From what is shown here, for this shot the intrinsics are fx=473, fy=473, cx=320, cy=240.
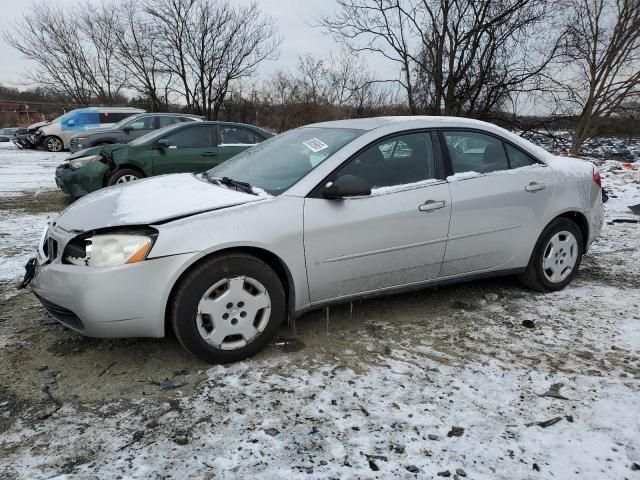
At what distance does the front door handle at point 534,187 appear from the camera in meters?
3.77

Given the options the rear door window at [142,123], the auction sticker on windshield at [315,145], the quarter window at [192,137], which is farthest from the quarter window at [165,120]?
the auction sticker on windshield at [315,145]

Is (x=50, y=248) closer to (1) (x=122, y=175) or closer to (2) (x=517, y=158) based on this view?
(2) (x=517, y=158)

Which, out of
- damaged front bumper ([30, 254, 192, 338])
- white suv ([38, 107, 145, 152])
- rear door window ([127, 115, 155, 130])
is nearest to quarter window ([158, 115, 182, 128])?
rear door window ([127, 115, 155, 130])

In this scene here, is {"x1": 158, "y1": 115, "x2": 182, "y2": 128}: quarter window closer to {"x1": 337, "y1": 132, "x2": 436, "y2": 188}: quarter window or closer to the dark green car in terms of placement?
the dark green car

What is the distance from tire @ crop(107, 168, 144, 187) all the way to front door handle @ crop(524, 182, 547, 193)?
232 inches

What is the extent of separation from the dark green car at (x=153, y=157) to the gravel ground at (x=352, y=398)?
3888mm

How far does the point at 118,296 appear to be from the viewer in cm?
256

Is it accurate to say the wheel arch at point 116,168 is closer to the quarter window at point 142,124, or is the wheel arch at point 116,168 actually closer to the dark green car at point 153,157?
the dark green car at point 153,157

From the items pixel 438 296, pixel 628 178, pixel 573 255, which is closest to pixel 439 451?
pixel 438 296

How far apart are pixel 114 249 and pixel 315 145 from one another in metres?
1.59

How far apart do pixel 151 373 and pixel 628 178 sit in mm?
12656

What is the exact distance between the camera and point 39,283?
2.84 metres

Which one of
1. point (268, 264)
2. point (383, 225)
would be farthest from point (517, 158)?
point (268, 264)

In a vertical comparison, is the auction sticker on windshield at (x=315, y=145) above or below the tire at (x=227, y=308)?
above
